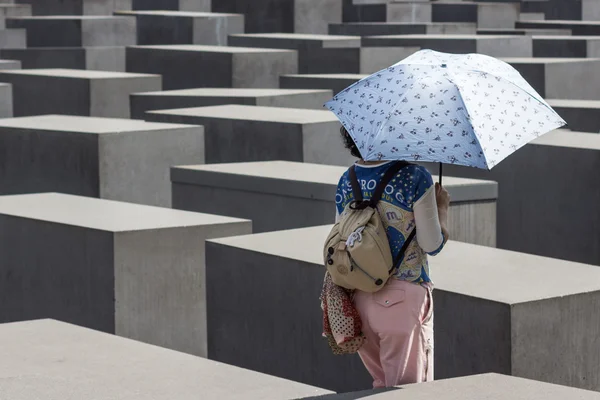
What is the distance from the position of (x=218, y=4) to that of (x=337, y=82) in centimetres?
1047

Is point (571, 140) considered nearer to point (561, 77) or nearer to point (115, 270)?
point (115, 270)

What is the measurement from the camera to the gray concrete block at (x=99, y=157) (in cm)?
999

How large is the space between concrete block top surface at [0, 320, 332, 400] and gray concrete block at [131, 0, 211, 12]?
20332 millimetres

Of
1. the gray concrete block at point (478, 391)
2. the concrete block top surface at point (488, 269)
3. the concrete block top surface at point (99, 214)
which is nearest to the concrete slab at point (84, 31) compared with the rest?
the concrete block top surface at point (99, 214)

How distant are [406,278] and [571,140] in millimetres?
5733

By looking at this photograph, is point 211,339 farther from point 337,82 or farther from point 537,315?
point 337,82

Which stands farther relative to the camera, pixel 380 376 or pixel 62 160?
pixel 62 160

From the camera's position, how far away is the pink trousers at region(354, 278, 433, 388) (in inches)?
169

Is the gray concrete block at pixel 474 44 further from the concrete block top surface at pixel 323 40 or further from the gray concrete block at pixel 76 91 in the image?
the gray concrete block at pixel 76 91

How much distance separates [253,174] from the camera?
8.73 metres

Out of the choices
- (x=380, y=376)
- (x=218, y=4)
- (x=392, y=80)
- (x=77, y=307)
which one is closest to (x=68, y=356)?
(x=380, y=376)

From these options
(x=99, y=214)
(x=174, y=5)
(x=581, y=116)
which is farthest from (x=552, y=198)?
(x=174, y=5)

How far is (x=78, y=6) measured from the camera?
2602cm

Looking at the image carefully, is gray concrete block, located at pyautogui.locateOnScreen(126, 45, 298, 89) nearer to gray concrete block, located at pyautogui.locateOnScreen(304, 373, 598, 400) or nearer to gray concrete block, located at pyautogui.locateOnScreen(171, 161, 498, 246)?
A: gray concrete block, located at pyautogui.locateOnScreen(171, 161, 498, 246)
